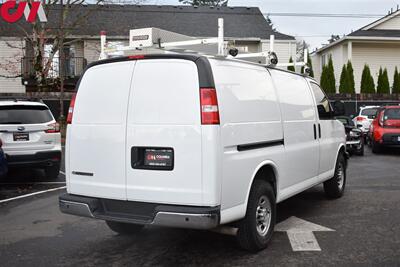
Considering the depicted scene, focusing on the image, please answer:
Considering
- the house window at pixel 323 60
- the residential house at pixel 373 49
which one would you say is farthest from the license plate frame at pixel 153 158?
the house window at pixel 323 60

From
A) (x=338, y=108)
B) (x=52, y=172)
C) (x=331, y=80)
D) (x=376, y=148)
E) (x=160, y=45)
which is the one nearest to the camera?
(x=160, y=45)

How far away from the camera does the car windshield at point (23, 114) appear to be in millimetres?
9094

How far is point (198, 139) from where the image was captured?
436 cm

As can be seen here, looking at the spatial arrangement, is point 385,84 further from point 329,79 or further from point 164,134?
point 164,134

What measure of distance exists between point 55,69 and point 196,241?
73.9 ft

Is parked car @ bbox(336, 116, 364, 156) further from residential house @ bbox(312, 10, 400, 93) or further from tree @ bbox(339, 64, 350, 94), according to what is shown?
residential house @ bbox(312, 10, 400, 93)

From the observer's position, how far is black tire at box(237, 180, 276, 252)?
4.96 metres

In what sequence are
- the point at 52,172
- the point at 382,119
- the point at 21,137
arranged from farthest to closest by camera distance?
1. the point at 382,119
2. the point at 52,172
3. the point at 21,137

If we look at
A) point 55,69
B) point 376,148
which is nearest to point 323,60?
point 55,69

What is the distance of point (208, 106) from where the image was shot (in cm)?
438

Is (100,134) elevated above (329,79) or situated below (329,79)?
below

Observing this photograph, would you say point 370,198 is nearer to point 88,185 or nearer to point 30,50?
point 88,185

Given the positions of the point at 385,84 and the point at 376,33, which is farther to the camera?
the point at 376,33

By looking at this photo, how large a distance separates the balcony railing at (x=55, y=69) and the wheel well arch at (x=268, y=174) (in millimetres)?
18487
